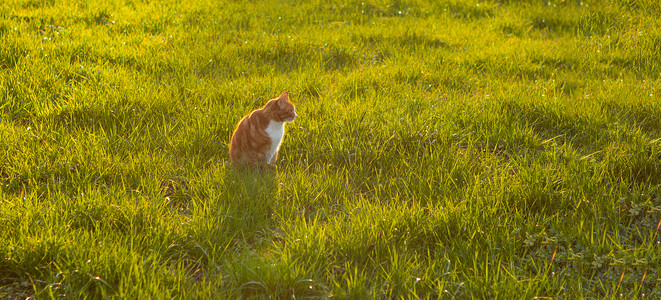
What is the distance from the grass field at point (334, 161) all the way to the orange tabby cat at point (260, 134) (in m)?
0.20

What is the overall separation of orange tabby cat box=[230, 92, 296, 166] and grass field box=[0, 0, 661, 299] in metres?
0.20

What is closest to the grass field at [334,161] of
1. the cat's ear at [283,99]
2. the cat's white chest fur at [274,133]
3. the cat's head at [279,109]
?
the cat's white chest fur at [274,133]

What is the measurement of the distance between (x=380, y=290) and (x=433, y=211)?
0.88m

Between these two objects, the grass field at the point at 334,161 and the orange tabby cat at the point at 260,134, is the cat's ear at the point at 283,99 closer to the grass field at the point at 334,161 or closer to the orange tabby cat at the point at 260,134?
the orange tabby cat at the point at 260,134

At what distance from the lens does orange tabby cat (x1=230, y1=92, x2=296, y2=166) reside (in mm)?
4070

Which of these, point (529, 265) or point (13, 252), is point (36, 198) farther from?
point (529, 265)

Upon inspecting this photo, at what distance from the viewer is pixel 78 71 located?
5.73 meters

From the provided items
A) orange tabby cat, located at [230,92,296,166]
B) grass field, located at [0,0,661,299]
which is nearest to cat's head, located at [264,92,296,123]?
orange tabby cat, located at [230,92,296,166]

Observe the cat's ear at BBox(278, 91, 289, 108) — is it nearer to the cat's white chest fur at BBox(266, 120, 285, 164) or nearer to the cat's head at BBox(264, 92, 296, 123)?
the cat's head at BBox(264, 92, 296, 123)

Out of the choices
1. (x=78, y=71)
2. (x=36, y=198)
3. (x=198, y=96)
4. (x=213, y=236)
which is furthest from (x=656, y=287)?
(x=78, y=71)

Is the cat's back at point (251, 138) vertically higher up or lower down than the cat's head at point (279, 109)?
Result: lower down

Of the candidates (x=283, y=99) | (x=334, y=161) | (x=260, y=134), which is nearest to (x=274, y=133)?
(x=260, y=134)

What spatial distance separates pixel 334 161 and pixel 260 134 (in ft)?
2.35

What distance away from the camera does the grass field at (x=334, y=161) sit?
288 cm
